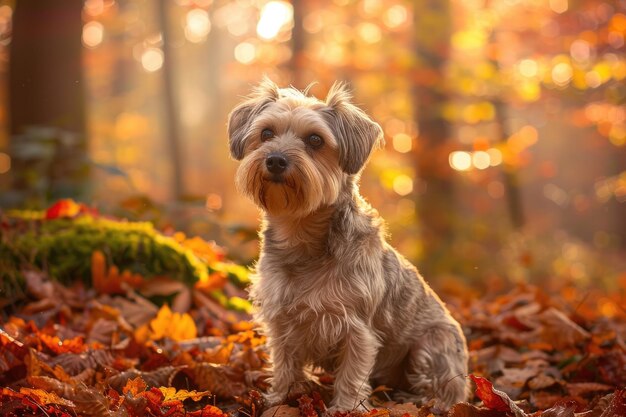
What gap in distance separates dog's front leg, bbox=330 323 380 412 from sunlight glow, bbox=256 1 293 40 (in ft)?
48.8

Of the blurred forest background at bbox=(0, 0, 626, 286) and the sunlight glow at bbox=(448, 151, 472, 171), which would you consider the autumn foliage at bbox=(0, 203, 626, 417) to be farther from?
the sunlight glow at bbox=(448, 151, 472, 171)

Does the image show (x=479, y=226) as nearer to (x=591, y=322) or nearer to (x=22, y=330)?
(x=591, y=322)

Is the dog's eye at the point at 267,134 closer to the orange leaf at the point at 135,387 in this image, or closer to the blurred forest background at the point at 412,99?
the orange leaf at the point at 135,387

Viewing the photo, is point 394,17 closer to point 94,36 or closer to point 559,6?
point 559,6

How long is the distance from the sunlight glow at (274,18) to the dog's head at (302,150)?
46.5ft

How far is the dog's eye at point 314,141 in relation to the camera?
4.20 metres

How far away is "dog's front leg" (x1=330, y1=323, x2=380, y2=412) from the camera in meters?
4.03

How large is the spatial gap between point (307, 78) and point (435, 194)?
4.29 m

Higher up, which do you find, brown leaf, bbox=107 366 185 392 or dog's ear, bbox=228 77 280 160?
dog's ear, bbox=228 77 280 160

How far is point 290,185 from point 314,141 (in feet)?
1.16

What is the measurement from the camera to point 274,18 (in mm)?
20562

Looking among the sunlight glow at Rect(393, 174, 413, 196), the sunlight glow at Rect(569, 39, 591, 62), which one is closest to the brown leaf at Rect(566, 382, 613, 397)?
the sunlight glow at Rect(569, 39, 591, 62)

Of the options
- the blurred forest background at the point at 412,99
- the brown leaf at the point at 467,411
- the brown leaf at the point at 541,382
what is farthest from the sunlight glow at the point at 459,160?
the brown leaf at the point at 467,411

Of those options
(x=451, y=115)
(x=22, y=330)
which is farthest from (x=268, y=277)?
(x=451, y=115)
